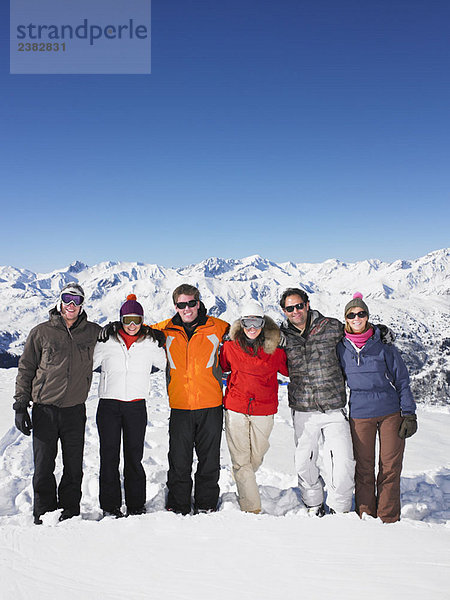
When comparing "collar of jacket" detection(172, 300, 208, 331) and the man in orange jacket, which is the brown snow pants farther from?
"collar of jacket" detection(172, 300, 208, 331)

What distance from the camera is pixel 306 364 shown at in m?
4.30

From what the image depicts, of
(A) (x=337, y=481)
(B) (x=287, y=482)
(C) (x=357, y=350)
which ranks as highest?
(C) (x=357, y=350)

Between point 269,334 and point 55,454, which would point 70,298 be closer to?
point 55,454

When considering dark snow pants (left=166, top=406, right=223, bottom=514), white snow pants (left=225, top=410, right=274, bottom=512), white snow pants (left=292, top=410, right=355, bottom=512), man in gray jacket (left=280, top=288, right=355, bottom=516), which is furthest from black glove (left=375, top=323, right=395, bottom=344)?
dark snow pants (left=166, top=406, right=223, bottom=514)

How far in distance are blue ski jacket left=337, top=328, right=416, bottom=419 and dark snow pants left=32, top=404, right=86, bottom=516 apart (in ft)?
9.79

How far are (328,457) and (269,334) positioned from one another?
1508mm

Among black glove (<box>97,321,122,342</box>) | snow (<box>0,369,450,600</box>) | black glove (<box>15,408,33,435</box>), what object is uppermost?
black glove (<box>97,321,122,342</box>)

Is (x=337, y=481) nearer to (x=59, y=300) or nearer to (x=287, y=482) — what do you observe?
(x=287, y=482)

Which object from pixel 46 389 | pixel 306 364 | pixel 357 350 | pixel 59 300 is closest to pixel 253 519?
pixel 306 364

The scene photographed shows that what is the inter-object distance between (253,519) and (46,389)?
2400 millimetres

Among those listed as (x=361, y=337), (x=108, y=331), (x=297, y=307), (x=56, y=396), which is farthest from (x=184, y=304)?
(x=361, y=337)

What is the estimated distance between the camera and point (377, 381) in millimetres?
4098

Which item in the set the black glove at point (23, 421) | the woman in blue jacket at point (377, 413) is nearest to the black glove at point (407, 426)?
the woman in blue jacket at point (377, 413)

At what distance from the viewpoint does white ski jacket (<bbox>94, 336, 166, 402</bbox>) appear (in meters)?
4.21
